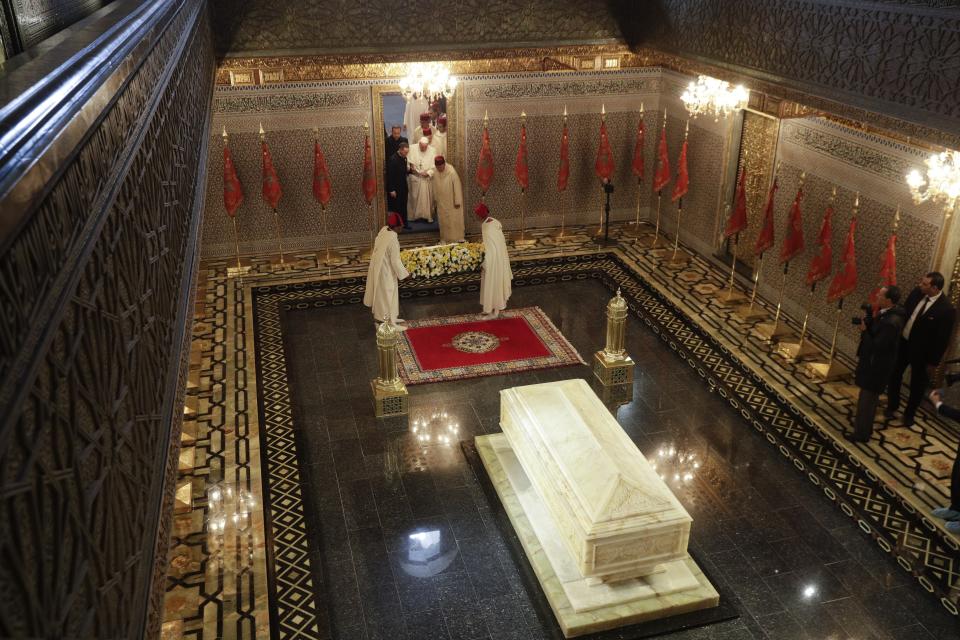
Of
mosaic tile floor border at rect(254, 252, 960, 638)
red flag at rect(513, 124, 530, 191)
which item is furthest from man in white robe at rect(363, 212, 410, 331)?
red flag at rect(513, 124, 530, 191)

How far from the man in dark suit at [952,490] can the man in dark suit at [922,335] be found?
106cm

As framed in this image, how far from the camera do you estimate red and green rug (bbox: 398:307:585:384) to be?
7.32 metres

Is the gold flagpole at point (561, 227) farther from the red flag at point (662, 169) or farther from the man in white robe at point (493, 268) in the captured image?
the man in white robe at point (493, 268)

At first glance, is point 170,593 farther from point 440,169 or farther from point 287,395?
point 440,169

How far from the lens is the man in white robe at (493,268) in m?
7.88

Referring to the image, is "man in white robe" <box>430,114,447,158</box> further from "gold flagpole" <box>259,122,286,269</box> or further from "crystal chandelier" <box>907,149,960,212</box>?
"crystal chandelier" <box>907,149,960,212</box>

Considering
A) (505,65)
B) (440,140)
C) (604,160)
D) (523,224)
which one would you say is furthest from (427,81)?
(604,160)

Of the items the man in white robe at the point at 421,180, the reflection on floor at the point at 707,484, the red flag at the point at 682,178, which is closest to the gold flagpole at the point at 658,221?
the red flag at the point at 682,178

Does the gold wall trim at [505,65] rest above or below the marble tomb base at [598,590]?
above

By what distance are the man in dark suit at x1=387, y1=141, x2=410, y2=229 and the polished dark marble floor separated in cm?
322

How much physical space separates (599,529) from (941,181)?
3689 millimetres

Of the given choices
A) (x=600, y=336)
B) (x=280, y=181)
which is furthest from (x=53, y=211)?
(x=280, y=181)

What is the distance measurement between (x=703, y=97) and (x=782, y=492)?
4.62 m

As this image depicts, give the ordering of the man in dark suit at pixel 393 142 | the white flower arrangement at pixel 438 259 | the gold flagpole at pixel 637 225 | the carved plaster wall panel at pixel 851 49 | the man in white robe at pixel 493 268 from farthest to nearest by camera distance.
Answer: the gold flagpole at pixel 637 225 < the man in dark suit at pixel 393 142 < the white flower arrangement at pixel 438 259 < the man in white robe at pixel 493 268 < the carved plaster wall panel at pixel 851 49
